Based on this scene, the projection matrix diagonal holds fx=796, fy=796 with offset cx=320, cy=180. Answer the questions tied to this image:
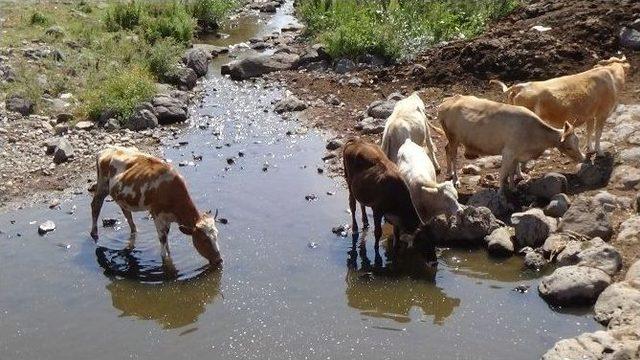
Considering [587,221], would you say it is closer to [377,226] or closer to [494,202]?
[494,202]

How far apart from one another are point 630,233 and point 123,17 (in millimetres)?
21967

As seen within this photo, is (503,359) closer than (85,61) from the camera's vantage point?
Yes

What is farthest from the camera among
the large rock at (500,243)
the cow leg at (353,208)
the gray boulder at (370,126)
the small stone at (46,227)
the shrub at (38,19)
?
the shrub at (38,19)

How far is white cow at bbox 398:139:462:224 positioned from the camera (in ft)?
39.4

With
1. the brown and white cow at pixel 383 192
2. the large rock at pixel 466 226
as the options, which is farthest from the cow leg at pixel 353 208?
the large rock at pixel 466 226

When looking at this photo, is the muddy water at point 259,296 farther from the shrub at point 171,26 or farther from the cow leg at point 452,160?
the shrub at point 171,26

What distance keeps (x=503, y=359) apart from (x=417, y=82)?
11.9m

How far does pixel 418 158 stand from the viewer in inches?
504

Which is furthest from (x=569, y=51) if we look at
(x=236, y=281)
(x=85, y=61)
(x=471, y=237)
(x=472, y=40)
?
(x=85, y=61)

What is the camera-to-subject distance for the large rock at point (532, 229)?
12281mm

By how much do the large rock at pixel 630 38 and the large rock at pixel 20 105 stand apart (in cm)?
1455

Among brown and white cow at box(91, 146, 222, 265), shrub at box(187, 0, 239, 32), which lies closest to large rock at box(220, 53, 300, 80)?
shrub at box(187, 0, 239, 32)

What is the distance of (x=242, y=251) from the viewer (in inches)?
505

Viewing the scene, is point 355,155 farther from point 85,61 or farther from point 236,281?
point 85,61
